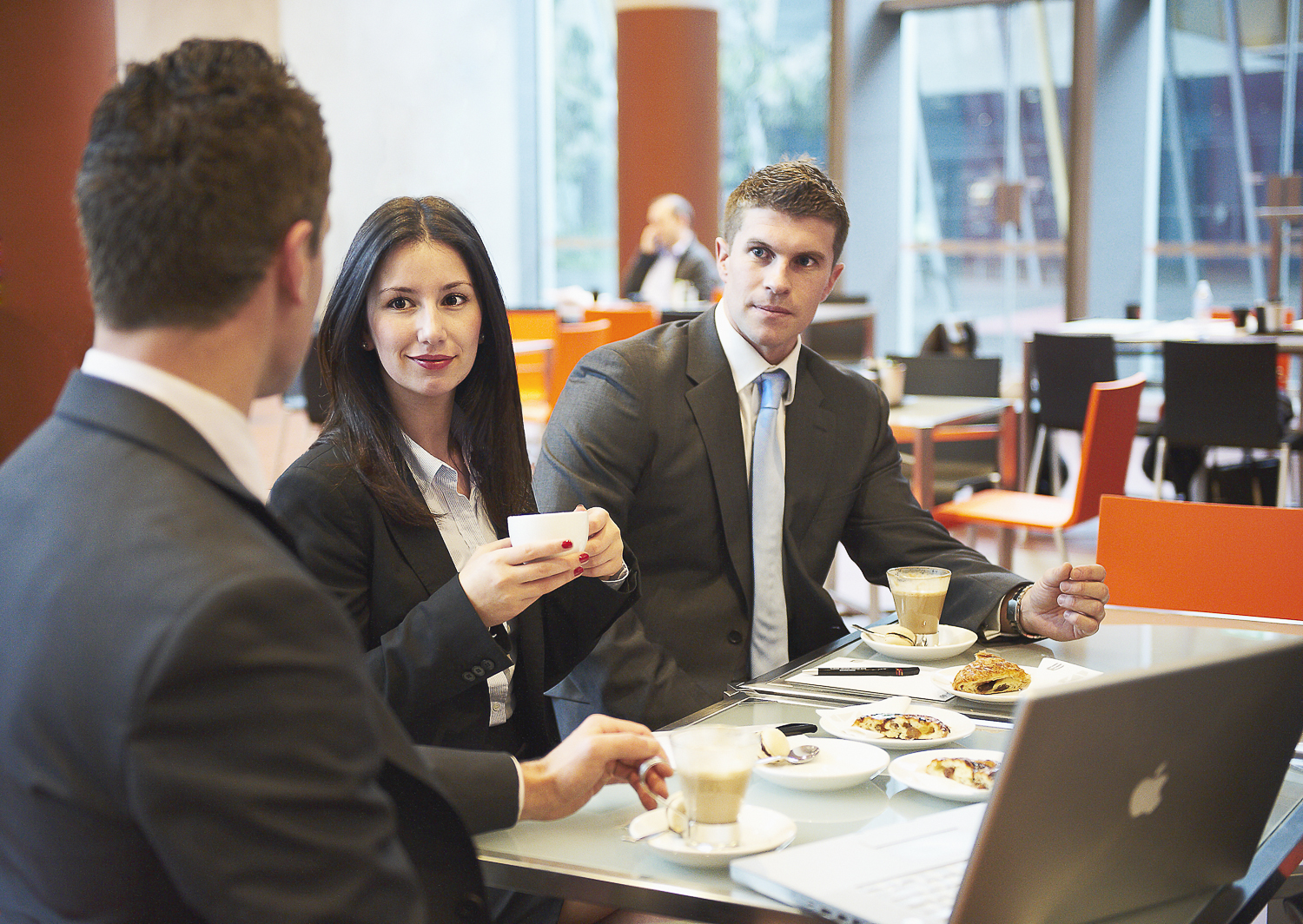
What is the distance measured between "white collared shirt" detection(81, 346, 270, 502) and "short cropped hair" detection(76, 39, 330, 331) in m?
0.03

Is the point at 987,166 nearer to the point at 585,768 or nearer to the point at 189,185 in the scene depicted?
the point at 585,768

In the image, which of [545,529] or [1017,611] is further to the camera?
[1017,611]

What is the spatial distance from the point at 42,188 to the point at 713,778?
5856 mm

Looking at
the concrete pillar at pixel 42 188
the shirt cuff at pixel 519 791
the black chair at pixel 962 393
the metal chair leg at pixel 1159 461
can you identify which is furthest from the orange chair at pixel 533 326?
the shirt cuff at pixel 519 791

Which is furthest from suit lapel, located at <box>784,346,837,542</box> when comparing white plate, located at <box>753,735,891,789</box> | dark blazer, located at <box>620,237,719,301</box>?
dark blazer, located at <box>620,237,719,301</box>

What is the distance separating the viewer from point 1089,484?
4207 mm

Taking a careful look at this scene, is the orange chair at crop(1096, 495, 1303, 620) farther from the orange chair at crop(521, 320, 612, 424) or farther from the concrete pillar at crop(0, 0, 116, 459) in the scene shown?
the concrete pillar at crop(0, 0, 116, 459)

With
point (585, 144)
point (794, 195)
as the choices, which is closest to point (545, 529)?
point (794, 195)

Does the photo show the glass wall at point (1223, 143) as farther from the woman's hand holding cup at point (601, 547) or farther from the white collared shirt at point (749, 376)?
the woman's hand holding cup at point (601, 547)

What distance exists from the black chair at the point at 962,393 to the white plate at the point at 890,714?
3314 millimetres

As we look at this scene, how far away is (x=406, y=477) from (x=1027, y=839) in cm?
Result: 113

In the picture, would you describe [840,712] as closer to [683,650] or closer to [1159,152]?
[683,650]

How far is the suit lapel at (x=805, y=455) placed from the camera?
2230 mm

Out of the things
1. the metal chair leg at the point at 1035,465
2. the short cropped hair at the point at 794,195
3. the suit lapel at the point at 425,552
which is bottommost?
the metal chair leg at the point at 1035,465
